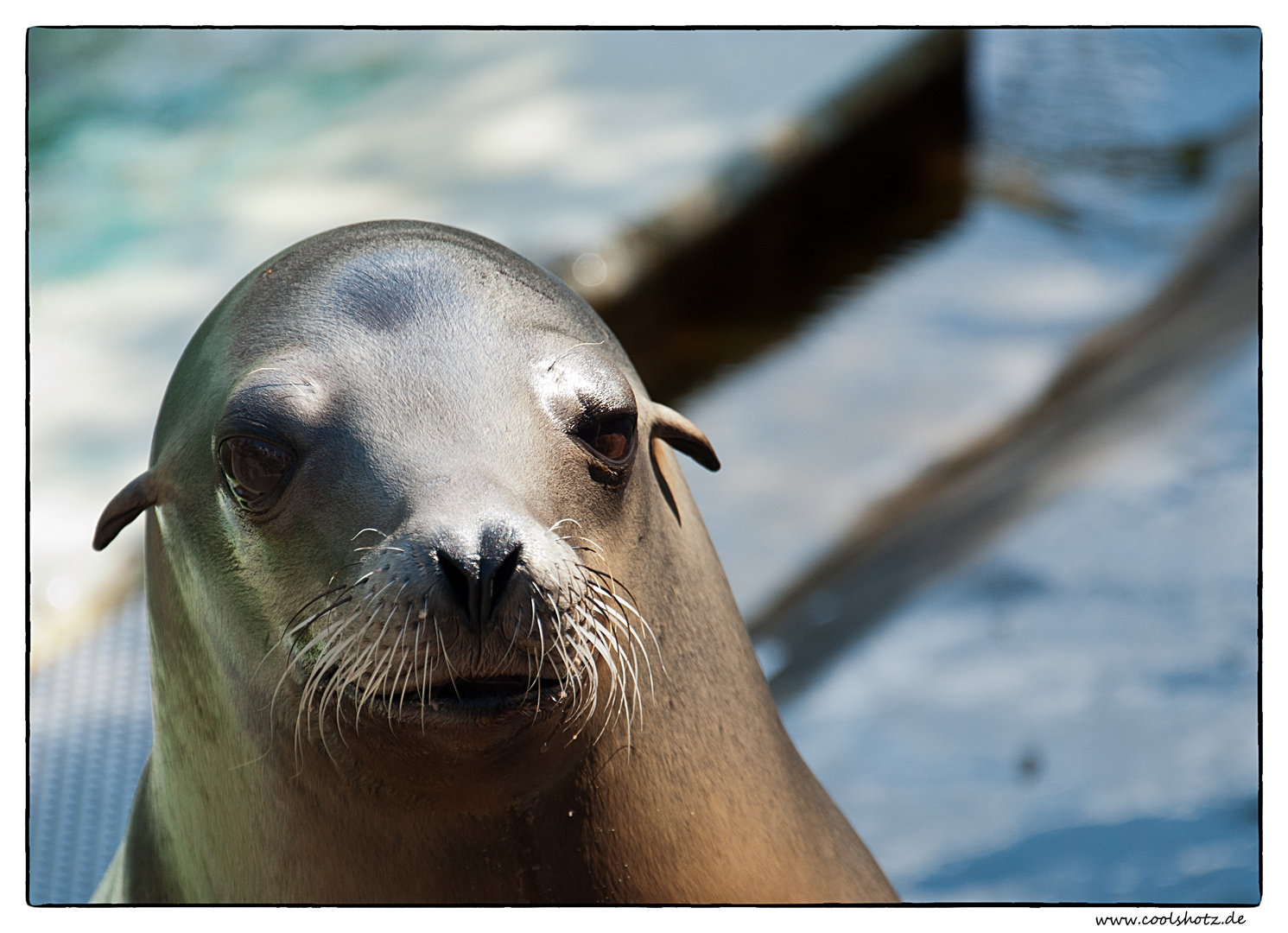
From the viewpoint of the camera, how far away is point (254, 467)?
1.99 meters

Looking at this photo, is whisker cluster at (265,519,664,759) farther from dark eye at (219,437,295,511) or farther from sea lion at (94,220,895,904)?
dark eye at (219,437,295,511)

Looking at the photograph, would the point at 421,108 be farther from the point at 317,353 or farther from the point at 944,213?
the point at 317,353

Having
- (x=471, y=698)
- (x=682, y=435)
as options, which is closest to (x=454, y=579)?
(x=471, y=698)

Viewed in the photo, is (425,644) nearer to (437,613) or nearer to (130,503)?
(437,613)

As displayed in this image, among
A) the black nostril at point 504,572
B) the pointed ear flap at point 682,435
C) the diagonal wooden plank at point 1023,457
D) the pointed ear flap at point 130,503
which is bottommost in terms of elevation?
the diagonal wooden plank at point 1023,457

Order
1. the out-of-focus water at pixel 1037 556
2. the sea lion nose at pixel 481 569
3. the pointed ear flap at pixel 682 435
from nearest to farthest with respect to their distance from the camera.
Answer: the sea lion nose at pixel 481 569 < the pointed ear flap at pixel 682 435 < the out-of-focus water at pixel 1037 556

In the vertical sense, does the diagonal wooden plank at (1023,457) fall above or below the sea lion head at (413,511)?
below

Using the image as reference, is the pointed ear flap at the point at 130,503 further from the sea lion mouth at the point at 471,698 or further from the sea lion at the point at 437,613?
the sea lion mouth at the point at 471,698

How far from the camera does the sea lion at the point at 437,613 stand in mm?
1854

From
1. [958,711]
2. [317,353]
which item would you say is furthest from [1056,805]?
[317,353]

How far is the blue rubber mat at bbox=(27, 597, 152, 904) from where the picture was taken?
9.77 feet

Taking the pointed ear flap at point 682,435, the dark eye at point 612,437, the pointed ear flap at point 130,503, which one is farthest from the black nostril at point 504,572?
the pointed ear flap at point 130,503

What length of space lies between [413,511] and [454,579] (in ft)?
0.39

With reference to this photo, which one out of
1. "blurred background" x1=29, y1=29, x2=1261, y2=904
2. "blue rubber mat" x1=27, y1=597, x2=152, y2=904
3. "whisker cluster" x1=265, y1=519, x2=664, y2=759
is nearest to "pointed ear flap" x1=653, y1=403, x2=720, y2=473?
"whisker cluster" x1=265, y1=519, x2=664, y2=759
